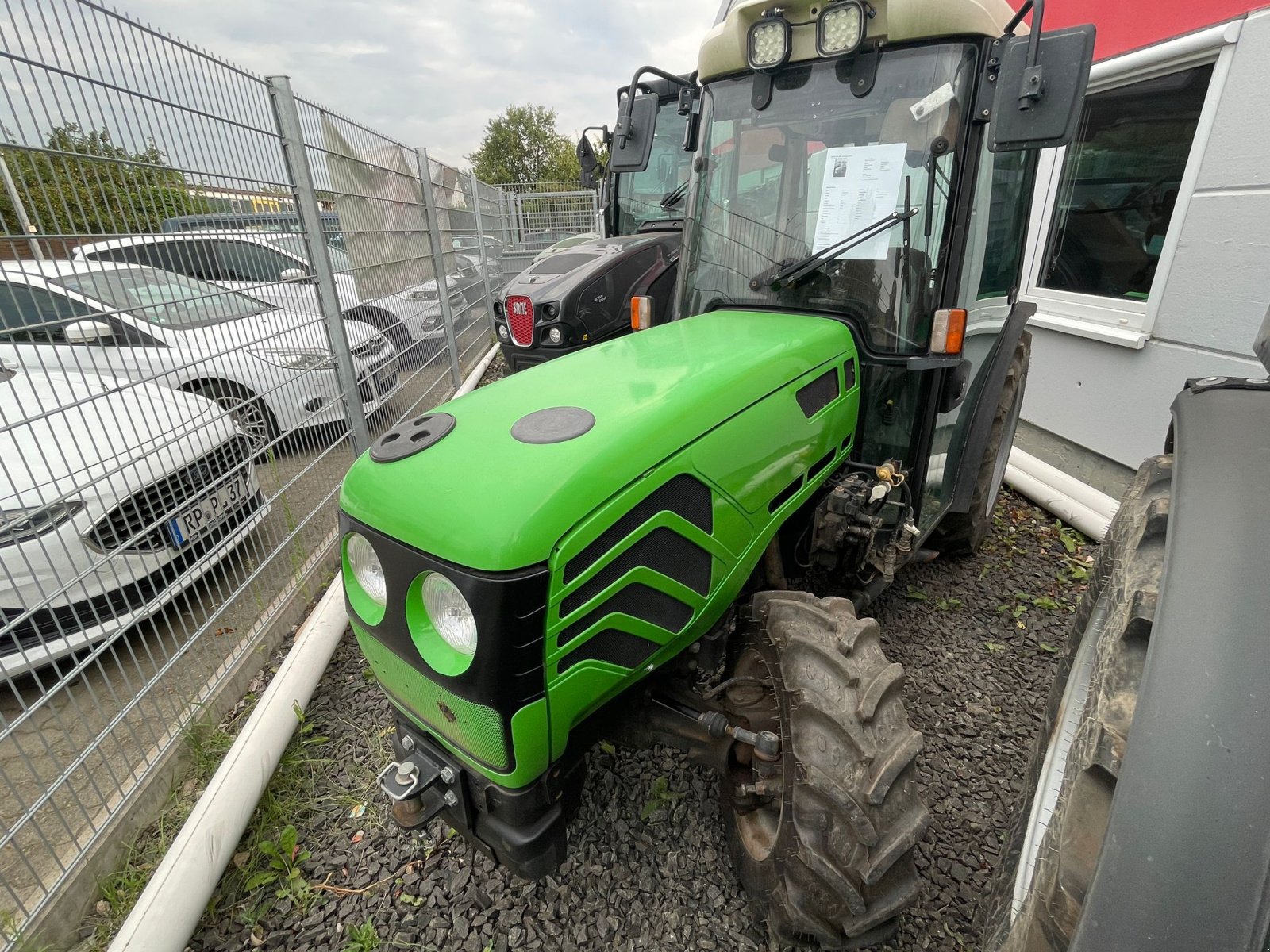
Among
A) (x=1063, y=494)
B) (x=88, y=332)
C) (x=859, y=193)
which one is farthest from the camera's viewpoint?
(x=1063, y=494)

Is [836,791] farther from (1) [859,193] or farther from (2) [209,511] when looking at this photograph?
(2) [209,511]

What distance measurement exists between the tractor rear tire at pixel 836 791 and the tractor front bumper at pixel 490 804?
0.50 m

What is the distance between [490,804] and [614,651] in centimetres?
43

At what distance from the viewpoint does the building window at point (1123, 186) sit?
336 cm

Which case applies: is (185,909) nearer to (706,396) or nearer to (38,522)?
(38,522)

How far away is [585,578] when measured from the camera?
1.29 metres

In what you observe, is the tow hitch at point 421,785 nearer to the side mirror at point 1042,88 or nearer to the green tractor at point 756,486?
the green tractor at point 756,486

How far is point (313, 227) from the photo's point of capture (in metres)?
3.05

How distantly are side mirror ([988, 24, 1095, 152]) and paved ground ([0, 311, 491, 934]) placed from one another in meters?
2.82

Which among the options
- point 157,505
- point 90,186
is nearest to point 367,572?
point 157,505

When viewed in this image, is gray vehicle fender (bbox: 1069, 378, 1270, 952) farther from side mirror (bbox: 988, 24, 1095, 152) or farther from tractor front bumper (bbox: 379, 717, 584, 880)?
side mirror (bbox: 988, 24, 1095, 152)

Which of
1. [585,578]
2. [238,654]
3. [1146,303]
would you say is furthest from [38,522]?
[1146,303]

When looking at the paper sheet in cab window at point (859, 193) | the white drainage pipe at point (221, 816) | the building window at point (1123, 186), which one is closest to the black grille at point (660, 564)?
the white drainage pipe at point (221, 816)

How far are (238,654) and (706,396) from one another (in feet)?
7.10
